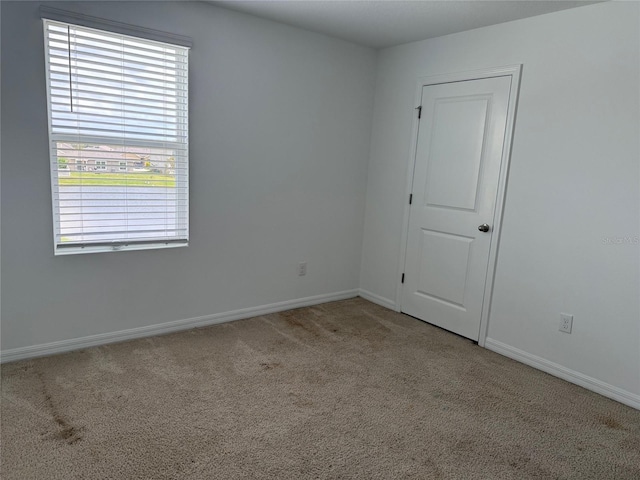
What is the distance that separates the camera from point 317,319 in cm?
369

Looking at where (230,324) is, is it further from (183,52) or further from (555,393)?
(555,393)

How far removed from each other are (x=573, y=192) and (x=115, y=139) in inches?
118

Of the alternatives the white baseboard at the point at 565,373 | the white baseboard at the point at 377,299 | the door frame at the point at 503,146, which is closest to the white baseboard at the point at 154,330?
the white baseboard at the point at 377,299

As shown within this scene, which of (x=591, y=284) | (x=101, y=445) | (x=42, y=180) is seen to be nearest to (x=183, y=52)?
(x=42, y=180)

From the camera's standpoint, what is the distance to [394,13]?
2986 millimetres

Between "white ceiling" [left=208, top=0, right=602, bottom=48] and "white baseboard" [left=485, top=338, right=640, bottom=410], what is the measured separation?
7.57 ft

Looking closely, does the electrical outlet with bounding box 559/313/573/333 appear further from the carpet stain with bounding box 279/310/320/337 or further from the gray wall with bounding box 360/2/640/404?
the carpet stain with bounding box 279/310/320/337

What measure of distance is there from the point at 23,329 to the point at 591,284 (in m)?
3.57

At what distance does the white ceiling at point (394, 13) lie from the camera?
2.75 m

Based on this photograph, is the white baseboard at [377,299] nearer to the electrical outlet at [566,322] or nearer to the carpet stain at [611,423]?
the electrical outlet at [566,322]

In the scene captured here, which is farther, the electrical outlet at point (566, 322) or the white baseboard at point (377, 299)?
the white baseboard at point (377, 299)

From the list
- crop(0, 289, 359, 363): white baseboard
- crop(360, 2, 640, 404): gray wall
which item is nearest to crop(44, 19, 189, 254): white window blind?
crop(0, 289, 359, 363): white baseboard

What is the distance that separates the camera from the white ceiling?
108 inches

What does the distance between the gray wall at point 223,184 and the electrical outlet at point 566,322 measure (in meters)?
1.94
